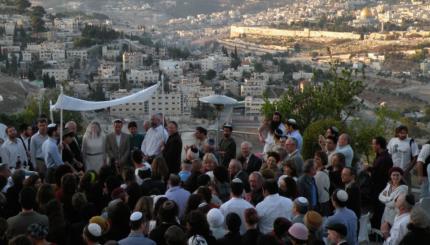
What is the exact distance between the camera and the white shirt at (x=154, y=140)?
28.5ft

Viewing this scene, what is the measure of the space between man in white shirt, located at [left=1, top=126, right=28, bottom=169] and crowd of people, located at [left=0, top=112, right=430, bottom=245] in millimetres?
11

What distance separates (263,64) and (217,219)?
268ft

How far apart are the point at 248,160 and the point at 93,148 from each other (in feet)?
6.30

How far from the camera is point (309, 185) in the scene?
6.28 m

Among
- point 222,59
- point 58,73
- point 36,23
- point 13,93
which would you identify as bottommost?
point 13,93

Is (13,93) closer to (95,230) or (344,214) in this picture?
(344,214)

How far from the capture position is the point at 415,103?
6081cm

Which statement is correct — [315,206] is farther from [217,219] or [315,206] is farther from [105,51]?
[105,51]

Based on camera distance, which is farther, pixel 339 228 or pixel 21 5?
pixel 21 5

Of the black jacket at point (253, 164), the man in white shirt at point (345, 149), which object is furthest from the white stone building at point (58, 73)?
the man in white shirt at point (345, 149)

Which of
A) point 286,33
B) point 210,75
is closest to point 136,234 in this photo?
point 210,75

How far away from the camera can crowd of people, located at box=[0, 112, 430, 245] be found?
4.96 meters

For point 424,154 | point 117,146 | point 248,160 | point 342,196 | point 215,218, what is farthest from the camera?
point 117,146

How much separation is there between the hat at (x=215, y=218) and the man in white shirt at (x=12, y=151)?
3524 millimetres
